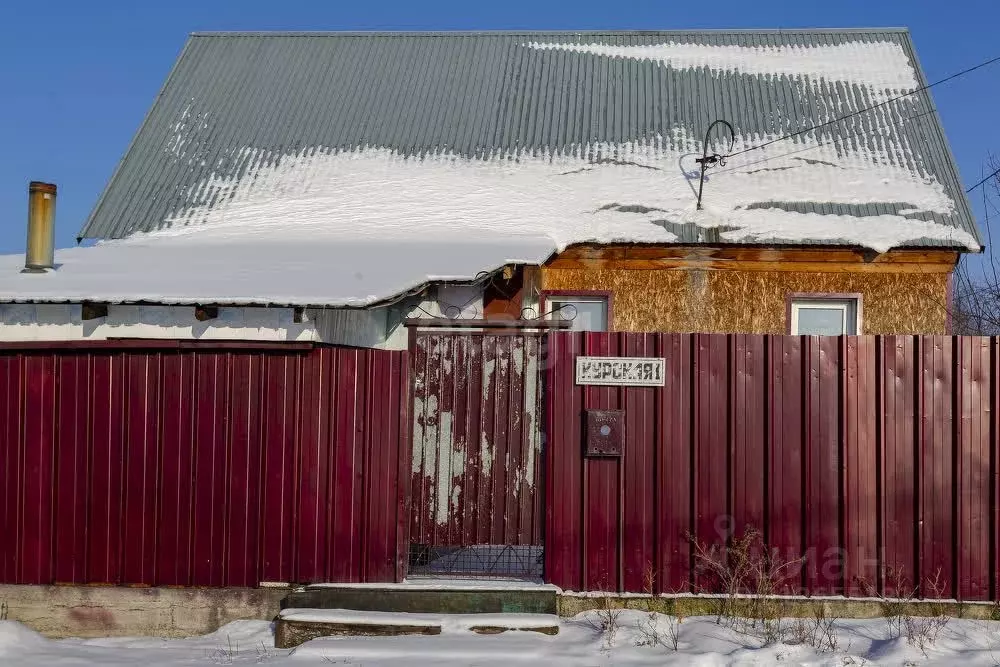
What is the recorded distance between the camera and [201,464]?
6715 mm

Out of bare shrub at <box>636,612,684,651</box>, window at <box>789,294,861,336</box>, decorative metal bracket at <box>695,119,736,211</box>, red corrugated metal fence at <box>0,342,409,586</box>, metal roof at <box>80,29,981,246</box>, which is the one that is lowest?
bare shrub at <box>636,612,684,651</box>

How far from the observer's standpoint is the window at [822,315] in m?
12.0

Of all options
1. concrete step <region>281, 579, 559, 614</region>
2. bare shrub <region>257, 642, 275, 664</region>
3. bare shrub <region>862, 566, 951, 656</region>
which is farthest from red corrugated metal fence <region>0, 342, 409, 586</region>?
bare shrub <region>862, 566, 951, 656</region>

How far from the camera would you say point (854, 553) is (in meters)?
6.51

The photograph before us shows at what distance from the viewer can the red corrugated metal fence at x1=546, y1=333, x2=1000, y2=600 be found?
6523 mm

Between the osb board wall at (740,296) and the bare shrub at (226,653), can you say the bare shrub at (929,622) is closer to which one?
the bare shrub at (226,653)

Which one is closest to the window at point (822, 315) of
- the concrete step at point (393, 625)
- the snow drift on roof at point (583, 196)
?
the snow drift on roof at point (583, 196)

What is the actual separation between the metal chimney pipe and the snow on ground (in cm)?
412

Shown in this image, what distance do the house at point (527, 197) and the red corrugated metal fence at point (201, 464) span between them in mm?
1065

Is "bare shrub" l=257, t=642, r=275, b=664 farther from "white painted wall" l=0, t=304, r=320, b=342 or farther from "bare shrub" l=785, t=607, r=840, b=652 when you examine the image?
"bare shrub" l=785, t=607, r=840, b=652

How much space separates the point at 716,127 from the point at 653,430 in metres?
8.66

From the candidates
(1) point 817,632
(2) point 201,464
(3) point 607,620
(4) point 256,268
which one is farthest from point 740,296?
(2) point 201,464

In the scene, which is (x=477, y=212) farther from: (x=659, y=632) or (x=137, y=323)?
(x=659, y=632)

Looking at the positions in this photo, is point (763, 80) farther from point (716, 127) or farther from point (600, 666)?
point (600, 666)
